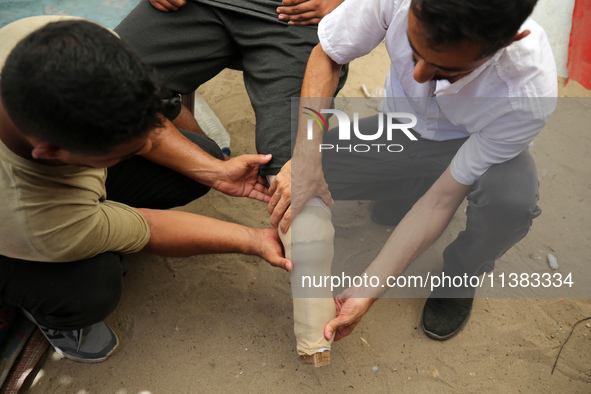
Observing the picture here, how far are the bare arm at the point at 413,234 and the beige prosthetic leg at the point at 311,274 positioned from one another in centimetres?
9

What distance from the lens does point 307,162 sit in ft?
5.29

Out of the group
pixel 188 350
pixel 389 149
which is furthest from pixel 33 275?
pixel 389 149

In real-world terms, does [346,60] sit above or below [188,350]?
above

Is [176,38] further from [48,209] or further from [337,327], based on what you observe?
[337,327]

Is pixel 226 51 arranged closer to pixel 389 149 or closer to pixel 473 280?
pixel 389 149

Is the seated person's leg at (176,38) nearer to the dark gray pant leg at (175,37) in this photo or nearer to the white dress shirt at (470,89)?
the dark gray pant leg at (175,37)

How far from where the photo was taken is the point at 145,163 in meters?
1.71

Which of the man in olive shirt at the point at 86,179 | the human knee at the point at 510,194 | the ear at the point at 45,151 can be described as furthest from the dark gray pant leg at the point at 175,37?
the human knee at the point at 510,194

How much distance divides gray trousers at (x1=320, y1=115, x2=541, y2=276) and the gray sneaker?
1.00 meters

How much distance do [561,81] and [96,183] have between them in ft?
8.39

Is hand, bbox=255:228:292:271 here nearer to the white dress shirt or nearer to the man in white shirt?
the man in white shirt

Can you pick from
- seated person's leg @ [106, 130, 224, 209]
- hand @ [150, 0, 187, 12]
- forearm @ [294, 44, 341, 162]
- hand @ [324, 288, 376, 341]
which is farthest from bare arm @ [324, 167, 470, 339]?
hand @ [150, 0, 187, 12]

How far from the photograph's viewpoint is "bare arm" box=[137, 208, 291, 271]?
5.11ft

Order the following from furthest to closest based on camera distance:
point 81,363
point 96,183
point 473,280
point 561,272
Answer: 1. point 561,272
2. point 473,280
3. point 81,363
4. point 96,183
